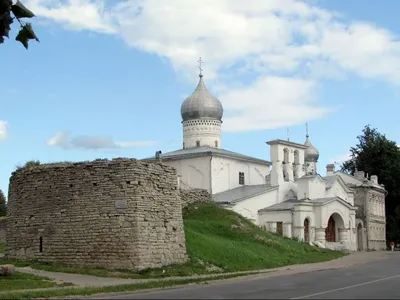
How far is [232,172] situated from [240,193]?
10.2ft

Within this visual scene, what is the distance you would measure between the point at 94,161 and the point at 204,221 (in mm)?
9654

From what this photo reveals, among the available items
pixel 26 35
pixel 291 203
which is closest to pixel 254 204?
pixel 291 203

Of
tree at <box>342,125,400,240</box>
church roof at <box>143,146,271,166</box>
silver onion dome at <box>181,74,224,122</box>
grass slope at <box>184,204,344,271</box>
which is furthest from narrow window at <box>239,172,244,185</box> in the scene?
tree at <box>342,125,400,240</box>

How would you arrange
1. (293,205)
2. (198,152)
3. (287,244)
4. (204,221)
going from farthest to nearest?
(198,152), (293,205), (287,244), (204,221)

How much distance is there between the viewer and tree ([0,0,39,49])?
5.88m

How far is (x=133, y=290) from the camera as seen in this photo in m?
16.4

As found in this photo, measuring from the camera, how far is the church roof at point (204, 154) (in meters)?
48.3

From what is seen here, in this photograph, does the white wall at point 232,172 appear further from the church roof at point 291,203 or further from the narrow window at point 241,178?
the church roof at point 291,203

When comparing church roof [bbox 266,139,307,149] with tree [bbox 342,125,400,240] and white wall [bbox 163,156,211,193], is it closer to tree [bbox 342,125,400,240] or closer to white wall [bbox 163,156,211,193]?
white wall [bbox 163,156,211,193]

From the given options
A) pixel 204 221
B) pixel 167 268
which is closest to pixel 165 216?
pixel 167 268

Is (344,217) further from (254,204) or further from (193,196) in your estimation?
(193,196)

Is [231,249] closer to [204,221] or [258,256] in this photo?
[258,256]

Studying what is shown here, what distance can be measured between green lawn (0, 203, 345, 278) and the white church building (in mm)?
8647

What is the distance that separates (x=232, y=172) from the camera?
163ft
